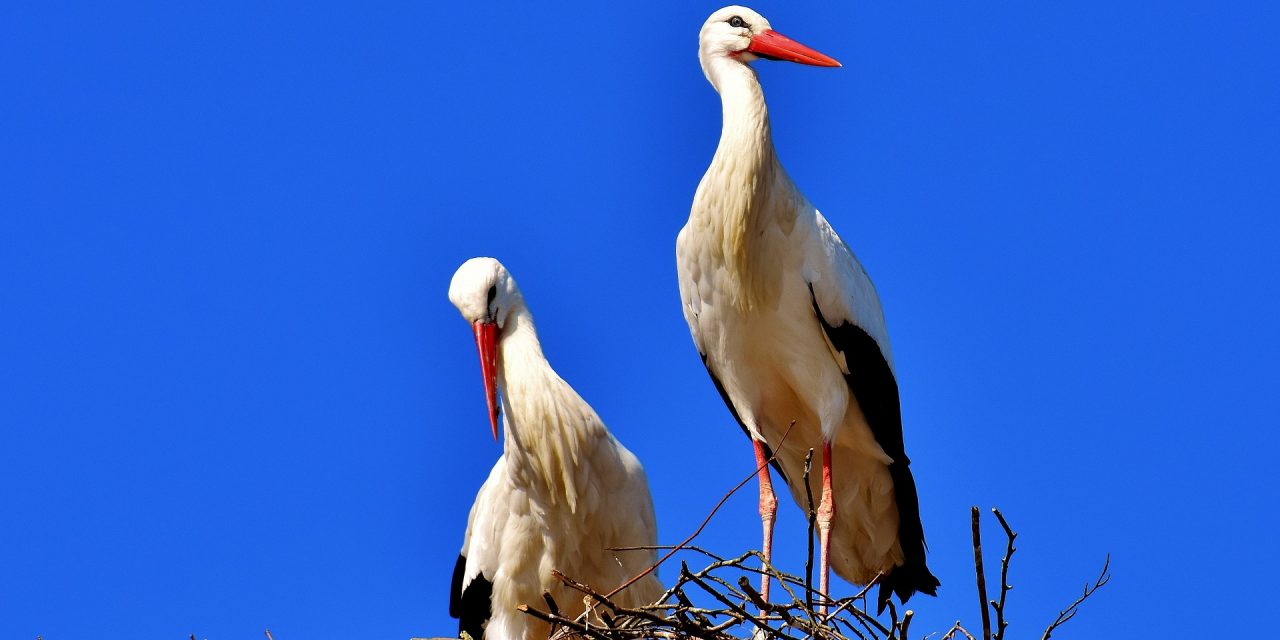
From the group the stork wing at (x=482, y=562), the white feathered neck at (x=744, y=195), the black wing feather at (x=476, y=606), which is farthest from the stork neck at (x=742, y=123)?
the black wing feather at (x=476, y=606)

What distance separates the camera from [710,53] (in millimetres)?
5094

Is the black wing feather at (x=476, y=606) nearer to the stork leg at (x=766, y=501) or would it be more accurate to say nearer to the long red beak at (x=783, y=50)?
the stork leg at (x=766, y=501)

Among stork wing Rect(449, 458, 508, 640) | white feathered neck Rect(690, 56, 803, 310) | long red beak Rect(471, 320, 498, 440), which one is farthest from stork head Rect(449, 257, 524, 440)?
white feathered neck Rect(690, 56, 803, 310)

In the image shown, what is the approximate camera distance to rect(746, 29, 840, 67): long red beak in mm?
4992

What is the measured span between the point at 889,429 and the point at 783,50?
3.52ft

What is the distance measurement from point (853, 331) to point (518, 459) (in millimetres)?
950

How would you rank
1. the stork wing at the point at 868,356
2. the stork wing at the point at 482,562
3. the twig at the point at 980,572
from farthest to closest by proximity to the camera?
the stork wing at the point at 482,562 → the stork wing at the point at 868,356 → the twig at the point at 980,572

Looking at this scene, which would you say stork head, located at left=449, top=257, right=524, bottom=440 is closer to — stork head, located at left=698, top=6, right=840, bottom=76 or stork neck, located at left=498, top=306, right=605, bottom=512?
stork neck, located at left=498, top=306, right=605, bottom=512

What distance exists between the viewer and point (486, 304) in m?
5.11

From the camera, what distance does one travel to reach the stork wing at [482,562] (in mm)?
5000

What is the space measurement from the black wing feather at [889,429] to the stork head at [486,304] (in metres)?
0.89

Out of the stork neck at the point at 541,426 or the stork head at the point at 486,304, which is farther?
the stork head at the point at 486,304

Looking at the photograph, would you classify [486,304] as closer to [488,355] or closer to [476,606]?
[488,355]

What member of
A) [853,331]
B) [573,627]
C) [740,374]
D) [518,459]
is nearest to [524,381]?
[518,459]
